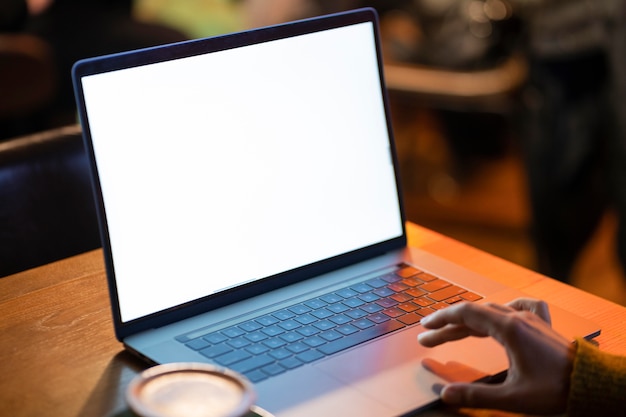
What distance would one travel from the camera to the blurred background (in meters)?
2.24

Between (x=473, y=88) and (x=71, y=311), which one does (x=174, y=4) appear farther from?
(x=71, y=311)

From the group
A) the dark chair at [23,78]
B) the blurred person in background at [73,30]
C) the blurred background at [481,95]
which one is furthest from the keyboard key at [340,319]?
the blurred person in background at [73,30]

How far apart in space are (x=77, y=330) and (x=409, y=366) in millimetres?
336

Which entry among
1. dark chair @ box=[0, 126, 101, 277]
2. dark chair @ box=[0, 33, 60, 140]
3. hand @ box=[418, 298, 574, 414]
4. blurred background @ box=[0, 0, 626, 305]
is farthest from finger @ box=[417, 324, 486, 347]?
dark chair @ box=[0, 33, 60, 140]

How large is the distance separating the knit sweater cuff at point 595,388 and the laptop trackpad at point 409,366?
0.24 feet

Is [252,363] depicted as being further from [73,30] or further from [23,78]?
[73,30]

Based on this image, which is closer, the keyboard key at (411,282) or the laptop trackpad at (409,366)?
the laptop trackpad at (409,366)

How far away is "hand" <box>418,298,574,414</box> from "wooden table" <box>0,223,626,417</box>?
0.02 m

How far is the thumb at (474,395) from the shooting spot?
735 millimetres

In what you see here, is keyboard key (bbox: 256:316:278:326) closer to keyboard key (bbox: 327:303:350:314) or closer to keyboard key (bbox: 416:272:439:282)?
keyboard key (bbox: 327:303:350:314)

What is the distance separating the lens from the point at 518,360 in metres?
0.75

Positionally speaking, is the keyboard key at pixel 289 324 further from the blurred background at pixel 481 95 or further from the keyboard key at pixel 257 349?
the blurred background at pixel 481 95

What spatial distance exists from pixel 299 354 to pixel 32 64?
70.9 inches

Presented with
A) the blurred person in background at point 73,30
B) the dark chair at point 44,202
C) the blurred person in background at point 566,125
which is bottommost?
the blurred person in background at point 566,125
